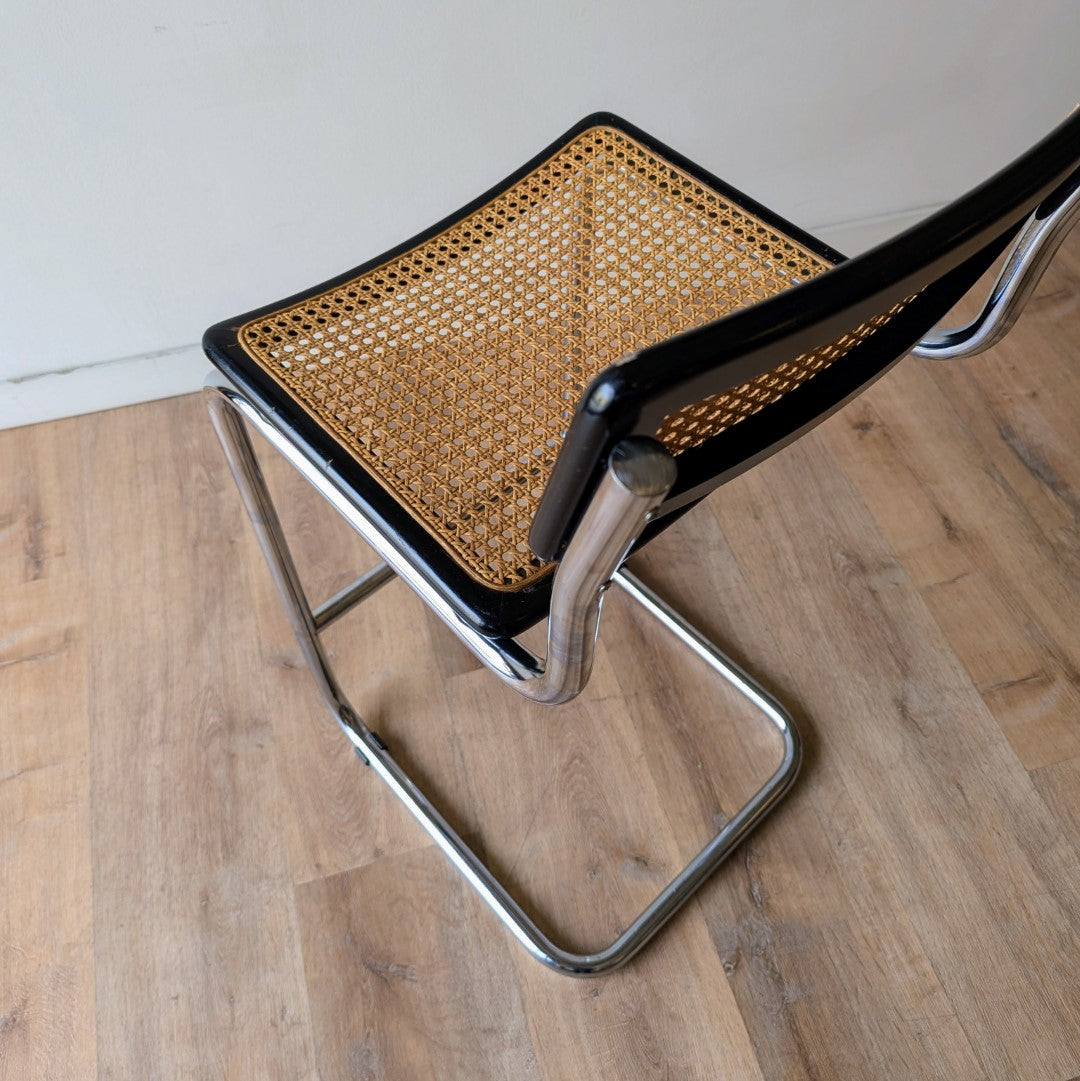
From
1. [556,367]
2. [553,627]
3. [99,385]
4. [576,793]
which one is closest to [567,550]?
[553,627]

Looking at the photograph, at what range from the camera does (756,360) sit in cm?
37

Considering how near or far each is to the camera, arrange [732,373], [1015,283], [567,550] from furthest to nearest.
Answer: [1015,283] → [567,550] → [732,373]

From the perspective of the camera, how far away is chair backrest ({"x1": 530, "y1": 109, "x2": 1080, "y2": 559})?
0.35 meters

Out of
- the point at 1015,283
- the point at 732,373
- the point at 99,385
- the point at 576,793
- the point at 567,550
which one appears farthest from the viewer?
the point at 99,385

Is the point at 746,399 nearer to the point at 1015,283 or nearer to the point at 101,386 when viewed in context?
the point at 1015,283

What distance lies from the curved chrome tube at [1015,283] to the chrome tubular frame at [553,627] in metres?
0.29

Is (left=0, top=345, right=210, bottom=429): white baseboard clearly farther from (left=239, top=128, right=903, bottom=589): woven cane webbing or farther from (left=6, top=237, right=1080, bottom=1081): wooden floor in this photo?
(left=239, top=128, right=903, bottom=589): woven cane webbing

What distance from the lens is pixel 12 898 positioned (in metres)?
0.97

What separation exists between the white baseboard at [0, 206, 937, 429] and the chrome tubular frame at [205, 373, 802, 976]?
0.47 m

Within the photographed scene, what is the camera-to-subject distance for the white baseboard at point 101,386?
4.29ft

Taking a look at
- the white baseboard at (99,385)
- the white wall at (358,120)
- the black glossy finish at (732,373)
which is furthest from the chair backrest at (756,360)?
the white baseboard at (99,385)

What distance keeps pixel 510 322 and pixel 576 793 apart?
1.66 feet

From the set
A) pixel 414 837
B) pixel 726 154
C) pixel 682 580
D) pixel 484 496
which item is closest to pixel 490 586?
pixel 484 496

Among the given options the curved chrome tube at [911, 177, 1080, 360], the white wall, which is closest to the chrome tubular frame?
the curved chrome tube at [911, 177, 1080, 360]
